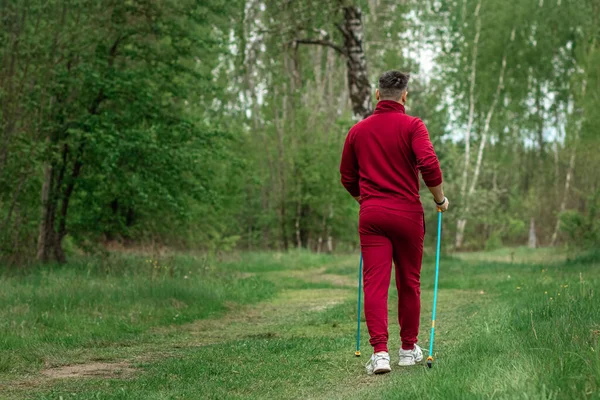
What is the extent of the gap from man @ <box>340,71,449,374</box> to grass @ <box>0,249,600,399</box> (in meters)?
0.45

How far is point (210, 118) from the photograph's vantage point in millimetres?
27875

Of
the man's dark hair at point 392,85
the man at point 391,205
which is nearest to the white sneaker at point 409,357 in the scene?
the man at point 391,205

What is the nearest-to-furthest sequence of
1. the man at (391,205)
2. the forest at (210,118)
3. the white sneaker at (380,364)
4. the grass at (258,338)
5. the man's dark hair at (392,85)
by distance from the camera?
1. the grass at (258,338)
2. the white sneaker at (380,364)
3. the man at (391,205)
4. the man's dark hair at (392,85)
5. the forest at (210,118)

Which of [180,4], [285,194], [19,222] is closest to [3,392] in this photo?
[19,222]

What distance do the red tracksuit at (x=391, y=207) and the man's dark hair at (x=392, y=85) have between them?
6 cm

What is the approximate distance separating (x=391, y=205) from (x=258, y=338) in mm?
3681

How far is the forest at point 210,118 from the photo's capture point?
1583cm

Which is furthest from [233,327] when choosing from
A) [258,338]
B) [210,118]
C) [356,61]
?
[210,118]

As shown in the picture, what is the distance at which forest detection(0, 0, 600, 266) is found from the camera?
1583cm

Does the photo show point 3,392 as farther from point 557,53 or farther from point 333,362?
point 557,53

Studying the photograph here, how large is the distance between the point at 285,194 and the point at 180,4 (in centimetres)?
1752

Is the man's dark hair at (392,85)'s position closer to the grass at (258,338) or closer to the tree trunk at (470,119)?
the grass at (258,338)

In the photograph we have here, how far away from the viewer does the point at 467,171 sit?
44.8 m

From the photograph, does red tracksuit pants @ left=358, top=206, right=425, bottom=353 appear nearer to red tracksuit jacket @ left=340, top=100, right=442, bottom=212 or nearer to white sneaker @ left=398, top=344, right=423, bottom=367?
red tracksuit jacket @ left=340, top=100, right=442, bottom=212
